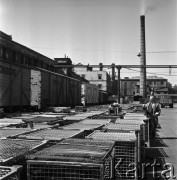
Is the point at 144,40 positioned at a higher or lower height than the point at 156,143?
higher

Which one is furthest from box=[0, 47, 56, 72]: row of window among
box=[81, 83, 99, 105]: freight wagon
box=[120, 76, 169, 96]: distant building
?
box=[120, 76, 169, 96]: distant building

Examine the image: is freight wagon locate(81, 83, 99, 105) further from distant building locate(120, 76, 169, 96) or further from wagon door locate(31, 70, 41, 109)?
distant building locate(120, 76, 169, 96)

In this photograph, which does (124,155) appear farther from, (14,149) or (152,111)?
(152,111)

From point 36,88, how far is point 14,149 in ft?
66.6

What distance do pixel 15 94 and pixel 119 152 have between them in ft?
56.8

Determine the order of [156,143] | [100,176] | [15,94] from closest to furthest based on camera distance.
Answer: [100,176] < [156,143] < [15,94]

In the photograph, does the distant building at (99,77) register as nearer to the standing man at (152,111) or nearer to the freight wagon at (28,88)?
the freight wagon at (28,88)

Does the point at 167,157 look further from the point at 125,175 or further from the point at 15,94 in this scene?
the point at 15,94

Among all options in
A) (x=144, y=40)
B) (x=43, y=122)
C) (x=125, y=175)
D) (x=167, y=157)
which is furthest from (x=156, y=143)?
(x=144, y=40)

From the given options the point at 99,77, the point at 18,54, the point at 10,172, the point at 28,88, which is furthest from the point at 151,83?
the point at 10,172

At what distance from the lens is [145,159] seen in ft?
26.2

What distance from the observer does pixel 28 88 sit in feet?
77.9

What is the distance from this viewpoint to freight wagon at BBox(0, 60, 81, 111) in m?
19.9

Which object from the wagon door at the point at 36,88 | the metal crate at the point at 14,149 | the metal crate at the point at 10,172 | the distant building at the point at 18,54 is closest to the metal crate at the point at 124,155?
the metal crate at the point at 14,149
